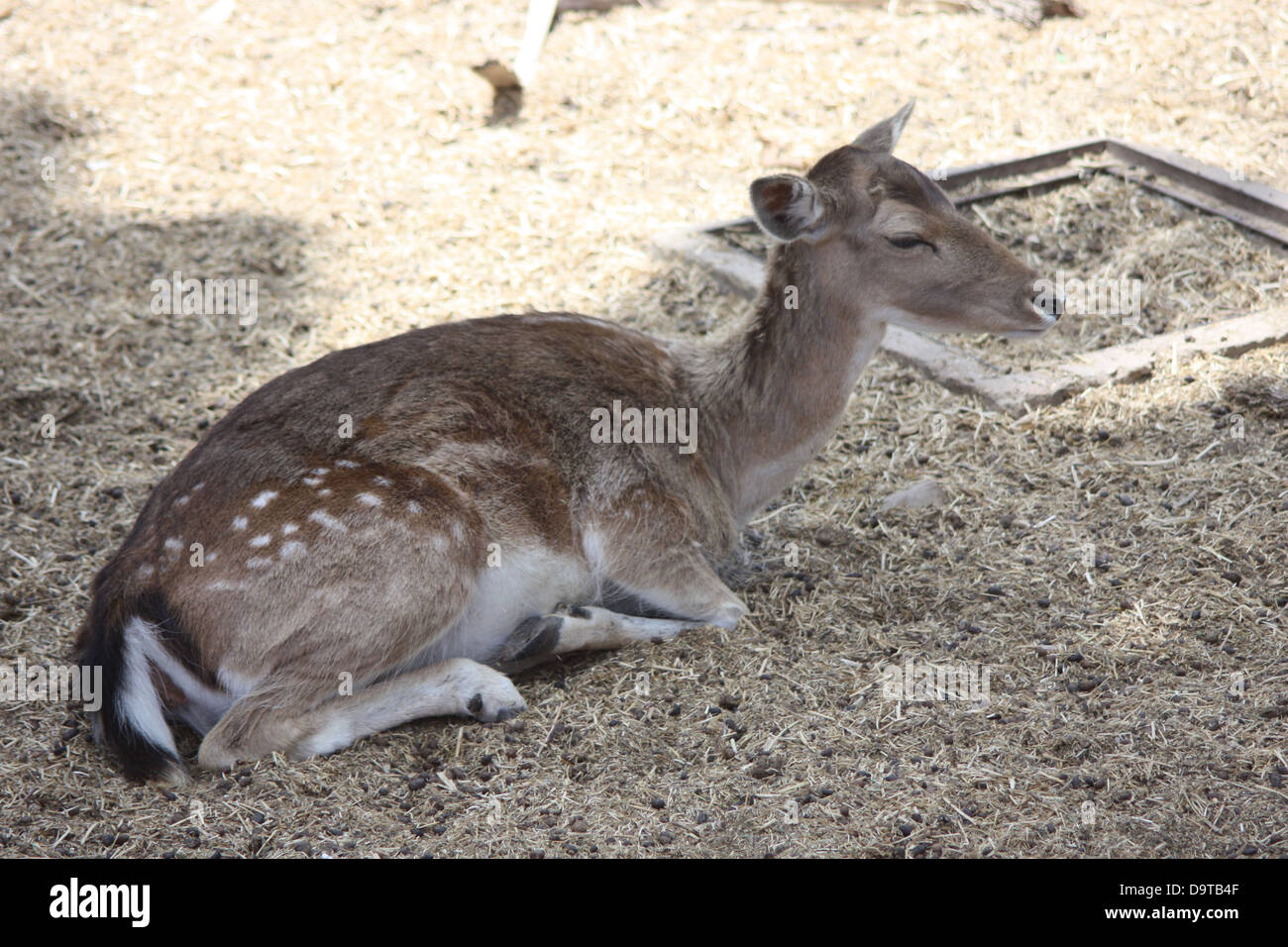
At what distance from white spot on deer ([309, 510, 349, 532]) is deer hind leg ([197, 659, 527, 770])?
0.45m

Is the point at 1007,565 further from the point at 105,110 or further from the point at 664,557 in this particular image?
the point at 105,110

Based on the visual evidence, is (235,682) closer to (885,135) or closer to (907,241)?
(907,241)

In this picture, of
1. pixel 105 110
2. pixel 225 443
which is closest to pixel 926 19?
pixel 105 110

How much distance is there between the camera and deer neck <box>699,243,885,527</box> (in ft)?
13.9

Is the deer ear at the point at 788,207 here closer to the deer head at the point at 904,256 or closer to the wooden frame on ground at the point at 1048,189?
the deer head at the point at 904,256

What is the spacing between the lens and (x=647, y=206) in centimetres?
706

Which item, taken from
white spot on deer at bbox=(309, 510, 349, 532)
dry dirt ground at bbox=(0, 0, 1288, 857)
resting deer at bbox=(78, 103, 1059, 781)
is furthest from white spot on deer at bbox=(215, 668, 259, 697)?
white spot on deer at bbox=(309, 510, 349, 532)

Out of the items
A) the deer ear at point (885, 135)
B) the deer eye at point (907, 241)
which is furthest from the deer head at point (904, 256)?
the deer ear at point (885, 135)

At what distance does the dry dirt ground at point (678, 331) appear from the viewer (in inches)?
127

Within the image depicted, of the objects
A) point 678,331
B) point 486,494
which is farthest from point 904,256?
point 678,331

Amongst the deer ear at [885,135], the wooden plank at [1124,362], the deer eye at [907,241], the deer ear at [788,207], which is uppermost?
the deer ear at [885,135]

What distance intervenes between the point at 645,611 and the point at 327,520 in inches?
43.4

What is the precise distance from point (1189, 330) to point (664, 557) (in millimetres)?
2678

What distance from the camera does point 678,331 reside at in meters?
5.91
